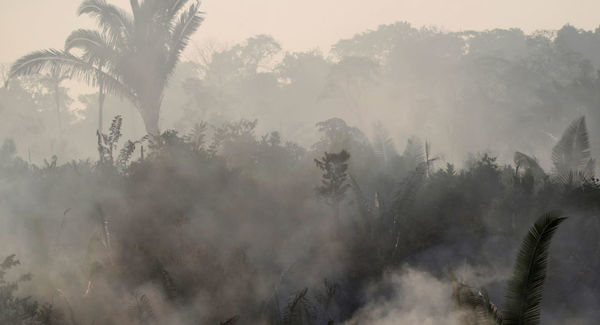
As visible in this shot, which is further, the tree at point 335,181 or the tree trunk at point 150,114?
the tree trunk at point 150,114

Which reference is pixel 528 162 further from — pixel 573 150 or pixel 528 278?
pixel 528 278

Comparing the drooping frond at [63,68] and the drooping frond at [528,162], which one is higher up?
the drooping frond at [63,68]

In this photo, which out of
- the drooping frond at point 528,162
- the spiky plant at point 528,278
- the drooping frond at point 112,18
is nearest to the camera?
the spiky plant at point 528,278

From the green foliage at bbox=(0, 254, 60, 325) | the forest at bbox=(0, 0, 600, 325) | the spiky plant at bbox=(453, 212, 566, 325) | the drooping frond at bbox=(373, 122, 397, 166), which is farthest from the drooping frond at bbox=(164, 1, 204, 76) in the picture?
the spiky plant at bbox=(453, 212, 566, 325)

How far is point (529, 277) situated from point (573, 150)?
10660 mm

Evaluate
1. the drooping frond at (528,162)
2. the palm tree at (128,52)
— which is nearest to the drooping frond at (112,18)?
the palm tree at (128,52)

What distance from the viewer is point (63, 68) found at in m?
17.9

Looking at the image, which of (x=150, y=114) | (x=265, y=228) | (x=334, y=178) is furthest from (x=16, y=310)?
(x=150, y=114)

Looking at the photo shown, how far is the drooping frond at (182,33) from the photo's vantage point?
61.7 ft

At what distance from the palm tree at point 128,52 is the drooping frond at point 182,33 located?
0.68 feet

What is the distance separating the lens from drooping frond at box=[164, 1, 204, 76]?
18797 millimetres

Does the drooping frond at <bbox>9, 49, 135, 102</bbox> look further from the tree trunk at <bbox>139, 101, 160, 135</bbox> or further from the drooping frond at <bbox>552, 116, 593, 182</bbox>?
the drooping frond at <bbox>552, 116, 593, 182</bbox>

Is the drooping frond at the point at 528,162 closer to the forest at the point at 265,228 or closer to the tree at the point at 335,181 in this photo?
the forest at the point at 265,228

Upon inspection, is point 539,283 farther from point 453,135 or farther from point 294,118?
point 294,118
